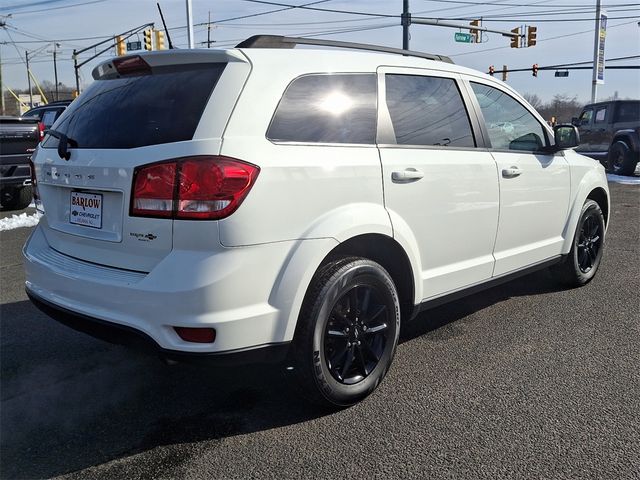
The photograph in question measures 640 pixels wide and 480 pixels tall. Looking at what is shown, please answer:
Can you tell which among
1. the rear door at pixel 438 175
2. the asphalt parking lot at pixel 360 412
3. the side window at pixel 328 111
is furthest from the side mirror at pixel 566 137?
the side window at pixel 328 111

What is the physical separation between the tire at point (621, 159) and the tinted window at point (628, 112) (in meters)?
1.03

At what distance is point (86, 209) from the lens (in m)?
2.82

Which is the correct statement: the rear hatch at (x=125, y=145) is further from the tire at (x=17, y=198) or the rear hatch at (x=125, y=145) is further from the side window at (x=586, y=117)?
the side window at (x=586, y=117)

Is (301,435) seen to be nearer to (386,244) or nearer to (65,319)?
(386,244)

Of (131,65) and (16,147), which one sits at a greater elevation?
(131,65)

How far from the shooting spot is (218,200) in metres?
2.42

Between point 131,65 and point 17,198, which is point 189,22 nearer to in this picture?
point 17,198

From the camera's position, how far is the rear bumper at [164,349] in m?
2.50

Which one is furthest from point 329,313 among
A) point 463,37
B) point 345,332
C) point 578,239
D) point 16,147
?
point 463,37

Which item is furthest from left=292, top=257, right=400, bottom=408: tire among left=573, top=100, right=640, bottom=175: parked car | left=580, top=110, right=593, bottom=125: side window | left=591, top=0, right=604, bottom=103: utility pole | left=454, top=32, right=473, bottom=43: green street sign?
left=591, top=0, right=604, bottom=103: utility pole

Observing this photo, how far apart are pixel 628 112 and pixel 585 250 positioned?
12.9 metres

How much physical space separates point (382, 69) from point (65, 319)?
2.13m

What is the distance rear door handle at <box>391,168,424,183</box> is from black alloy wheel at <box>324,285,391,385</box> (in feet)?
1.95

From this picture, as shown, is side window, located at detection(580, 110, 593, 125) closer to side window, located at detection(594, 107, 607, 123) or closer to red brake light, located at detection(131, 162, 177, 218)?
side window, located at detection(594, 107, 607, 123)
